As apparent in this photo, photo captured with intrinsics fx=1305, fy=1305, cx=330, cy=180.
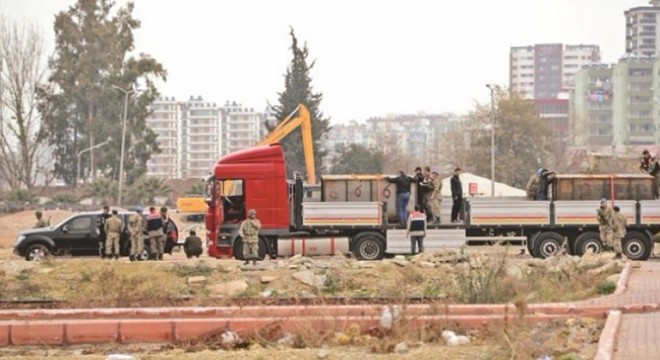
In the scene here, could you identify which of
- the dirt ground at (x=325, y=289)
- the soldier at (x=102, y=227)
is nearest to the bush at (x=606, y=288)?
the dirt ground at (x=325, y=289)

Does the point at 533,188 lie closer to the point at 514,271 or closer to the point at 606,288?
the point at 514,271

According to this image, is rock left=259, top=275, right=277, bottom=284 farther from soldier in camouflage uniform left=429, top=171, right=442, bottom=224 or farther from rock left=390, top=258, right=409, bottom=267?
soldier in camouflage uniform left=429, top=171, right=442, bottom=224

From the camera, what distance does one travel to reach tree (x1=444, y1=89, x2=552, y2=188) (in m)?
100

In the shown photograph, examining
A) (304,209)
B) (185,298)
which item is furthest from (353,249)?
(185,298)

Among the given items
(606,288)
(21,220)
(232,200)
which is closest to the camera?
(606,288)

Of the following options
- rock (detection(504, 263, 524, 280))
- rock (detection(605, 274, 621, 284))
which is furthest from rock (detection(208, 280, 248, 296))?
rock (detection(605, 274, 621, 284))

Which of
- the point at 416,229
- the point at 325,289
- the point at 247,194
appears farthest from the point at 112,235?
the point at 325,289

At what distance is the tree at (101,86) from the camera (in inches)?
3824

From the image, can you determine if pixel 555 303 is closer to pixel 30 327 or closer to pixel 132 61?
pixel 30 327

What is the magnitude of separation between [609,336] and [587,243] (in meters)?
19.4

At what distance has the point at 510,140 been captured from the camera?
104 m

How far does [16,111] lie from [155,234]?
207 ft

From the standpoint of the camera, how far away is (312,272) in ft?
81.3

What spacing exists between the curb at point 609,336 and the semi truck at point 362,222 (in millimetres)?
16203
